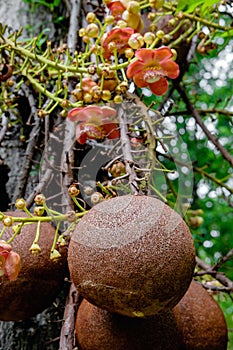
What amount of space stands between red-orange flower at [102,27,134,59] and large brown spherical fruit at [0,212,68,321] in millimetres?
318

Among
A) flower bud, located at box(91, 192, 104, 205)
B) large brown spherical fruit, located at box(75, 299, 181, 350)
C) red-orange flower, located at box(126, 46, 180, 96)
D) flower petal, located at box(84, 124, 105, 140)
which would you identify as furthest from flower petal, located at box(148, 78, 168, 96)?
large brown spherical fruit, located at box(75, 299, 181, 350)

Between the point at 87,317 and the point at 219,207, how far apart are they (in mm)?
1980

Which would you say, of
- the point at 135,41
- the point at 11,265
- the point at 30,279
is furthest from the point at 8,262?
the point at 135,41

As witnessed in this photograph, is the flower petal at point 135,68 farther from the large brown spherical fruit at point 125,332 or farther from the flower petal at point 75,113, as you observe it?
the large brown spherical fruit at point 125,332

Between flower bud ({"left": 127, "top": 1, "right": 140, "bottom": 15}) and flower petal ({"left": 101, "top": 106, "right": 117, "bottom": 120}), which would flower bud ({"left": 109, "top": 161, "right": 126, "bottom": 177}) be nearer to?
flower petal ({"left": 101, "top": 106, "right": 117, "bottom": 120})

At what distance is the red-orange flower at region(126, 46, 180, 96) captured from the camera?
0.75 m

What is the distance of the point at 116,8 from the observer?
93cm

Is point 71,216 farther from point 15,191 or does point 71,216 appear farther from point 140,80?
point 15,191

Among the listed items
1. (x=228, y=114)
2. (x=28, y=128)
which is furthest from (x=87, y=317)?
(x=228, y=114)

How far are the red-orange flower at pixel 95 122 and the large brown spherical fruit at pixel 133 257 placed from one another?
217mm

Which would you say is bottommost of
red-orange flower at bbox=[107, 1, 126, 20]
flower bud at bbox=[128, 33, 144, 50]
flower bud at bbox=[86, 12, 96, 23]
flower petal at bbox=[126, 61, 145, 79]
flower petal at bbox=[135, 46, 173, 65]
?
flower petal at bbox=[126, 61, 145, 79]

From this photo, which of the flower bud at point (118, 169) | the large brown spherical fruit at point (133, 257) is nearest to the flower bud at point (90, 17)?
the flower bud at point (118, 169)

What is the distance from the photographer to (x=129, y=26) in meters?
0.91

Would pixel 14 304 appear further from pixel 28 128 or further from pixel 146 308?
pixel 28 128
